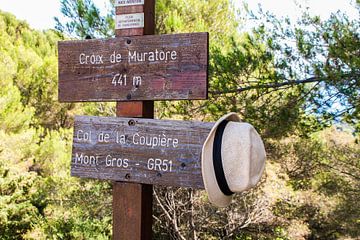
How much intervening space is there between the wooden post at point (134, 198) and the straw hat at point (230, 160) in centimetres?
27

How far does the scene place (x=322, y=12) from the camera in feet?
9.64

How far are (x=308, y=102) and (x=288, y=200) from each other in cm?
316

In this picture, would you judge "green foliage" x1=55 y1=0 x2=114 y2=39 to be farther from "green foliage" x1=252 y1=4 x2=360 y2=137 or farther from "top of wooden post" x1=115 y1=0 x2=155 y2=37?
"top of wooden post" x1=115 y1=0 x2=155 y2=37

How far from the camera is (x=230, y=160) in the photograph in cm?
122

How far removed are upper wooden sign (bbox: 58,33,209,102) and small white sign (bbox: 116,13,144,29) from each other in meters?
0.05

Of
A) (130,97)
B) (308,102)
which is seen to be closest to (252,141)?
(130,97)

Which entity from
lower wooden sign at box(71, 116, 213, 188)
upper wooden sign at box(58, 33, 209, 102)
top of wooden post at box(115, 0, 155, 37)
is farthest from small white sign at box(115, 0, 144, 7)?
lower wooden sign at box(71, 116, 213, 188)

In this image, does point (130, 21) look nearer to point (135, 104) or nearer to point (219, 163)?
point (135, 104)

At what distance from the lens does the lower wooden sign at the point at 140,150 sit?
51.7 inches

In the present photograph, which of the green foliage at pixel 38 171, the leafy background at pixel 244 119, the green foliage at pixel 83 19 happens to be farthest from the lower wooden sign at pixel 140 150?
the green foliage at pixel 38 171

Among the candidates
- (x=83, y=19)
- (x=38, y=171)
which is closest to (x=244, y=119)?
(x=83, y=19)

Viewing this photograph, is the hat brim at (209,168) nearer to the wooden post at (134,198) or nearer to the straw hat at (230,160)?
the straw hat at (230,160)

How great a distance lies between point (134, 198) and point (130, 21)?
0.57 m

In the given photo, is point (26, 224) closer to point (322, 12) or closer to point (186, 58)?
point (322, 12)
